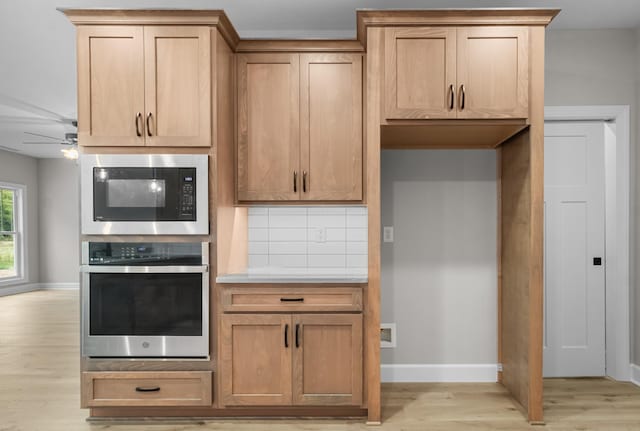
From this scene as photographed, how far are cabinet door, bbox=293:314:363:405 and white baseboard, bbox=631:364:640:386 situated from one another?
214cm

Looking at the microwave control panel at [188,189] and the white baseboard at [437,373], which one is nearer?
the microwave control panel at [188,189]

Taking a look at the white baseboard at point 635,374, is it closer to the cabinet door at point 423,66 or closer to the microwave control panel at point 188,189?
the cabinet door at point 423,66

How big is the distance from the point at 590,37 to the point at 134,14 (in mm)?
3149

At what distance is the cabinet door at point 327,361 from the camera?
2535 mm

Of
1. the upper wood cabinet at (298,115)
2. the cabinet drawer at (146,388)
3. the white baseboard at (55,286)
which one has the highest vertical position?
the upper wood cabinet at (298,115)

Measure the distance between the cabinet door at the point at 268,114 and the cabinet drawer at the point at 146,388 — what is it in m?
1.27

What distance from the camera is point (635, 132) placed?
126 inches

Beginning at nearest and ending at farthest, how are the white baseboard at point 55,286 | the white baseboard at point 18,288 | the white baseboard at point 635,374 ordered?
the white baseboard at point 635,374 < the white baseboard at point 18,288 < the white baseboard at point 55,286

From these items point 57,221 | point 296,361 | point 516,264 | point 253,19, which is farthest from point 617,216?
point 57,221

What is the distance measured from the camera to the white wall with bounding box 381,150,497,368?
3.22 meters

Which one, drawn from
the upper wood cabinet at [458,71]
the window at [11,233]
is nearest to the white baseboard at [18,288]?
the window at [11,233]

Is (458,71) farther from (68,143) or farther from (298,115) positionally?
(68,143)

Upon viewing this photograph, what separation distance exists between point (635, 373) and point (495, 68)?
2.46m

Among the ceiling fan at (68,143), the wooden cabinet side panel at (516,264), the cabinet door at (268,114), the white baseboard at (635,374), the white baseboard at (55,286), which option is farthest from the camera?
the white baseboard at (55,286)
